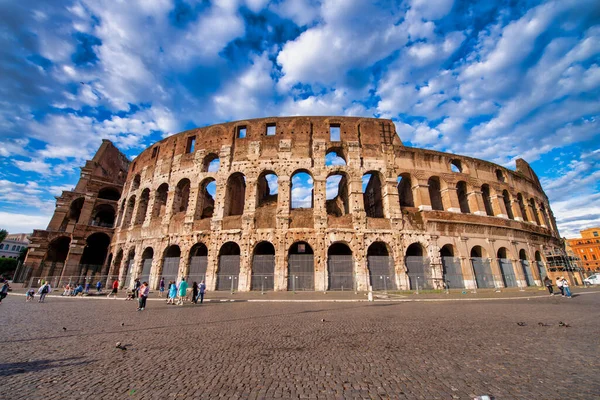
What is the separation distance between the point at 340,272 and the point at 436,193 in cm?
1178

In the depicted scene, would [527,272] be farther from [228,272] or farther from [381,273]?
[228,272]

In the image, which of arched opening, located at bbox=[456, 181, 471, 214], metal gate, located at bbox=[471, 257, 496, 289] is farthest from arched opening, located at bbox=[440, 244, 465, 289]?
arched opening, located at bbox=[456, 181, 471, 214]

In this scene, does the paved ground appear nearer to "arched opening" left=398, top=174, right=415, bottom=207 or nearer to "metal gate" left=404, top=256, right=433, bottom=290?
"metal gate" left=404, top=256, right=433, bottom=290

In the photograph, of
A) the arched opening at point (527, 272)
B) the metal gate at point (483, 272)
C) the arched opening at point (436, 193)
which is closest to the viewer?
the metal gate at point (483, 272)

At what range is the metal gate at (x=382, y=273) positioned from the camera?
639 inches

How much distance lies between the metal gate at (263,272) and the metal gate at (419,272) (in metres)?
9.16

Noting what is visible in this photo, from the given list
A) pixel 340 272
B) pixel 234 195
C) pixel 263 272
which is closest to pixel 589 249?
pixel 340 272

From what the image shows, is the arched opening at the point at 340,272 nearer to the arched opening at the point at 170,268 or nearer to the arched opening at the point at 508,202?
the arched opening at the point at 170,268

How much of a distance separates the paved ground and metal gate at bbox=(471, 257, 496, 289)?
13.0 meters

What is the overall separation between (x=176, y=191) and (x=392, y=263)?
1768 cm

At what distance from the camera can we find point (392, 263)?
1664 cm

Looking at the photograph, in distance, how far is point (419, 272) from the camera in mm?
16844

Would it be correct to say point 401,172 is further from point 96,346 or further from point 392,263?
point 96,346

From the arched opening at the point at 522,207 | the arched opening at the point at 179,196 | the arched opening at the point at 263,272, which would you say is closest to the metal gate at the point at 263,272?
the arched opening at the point at 263,272
